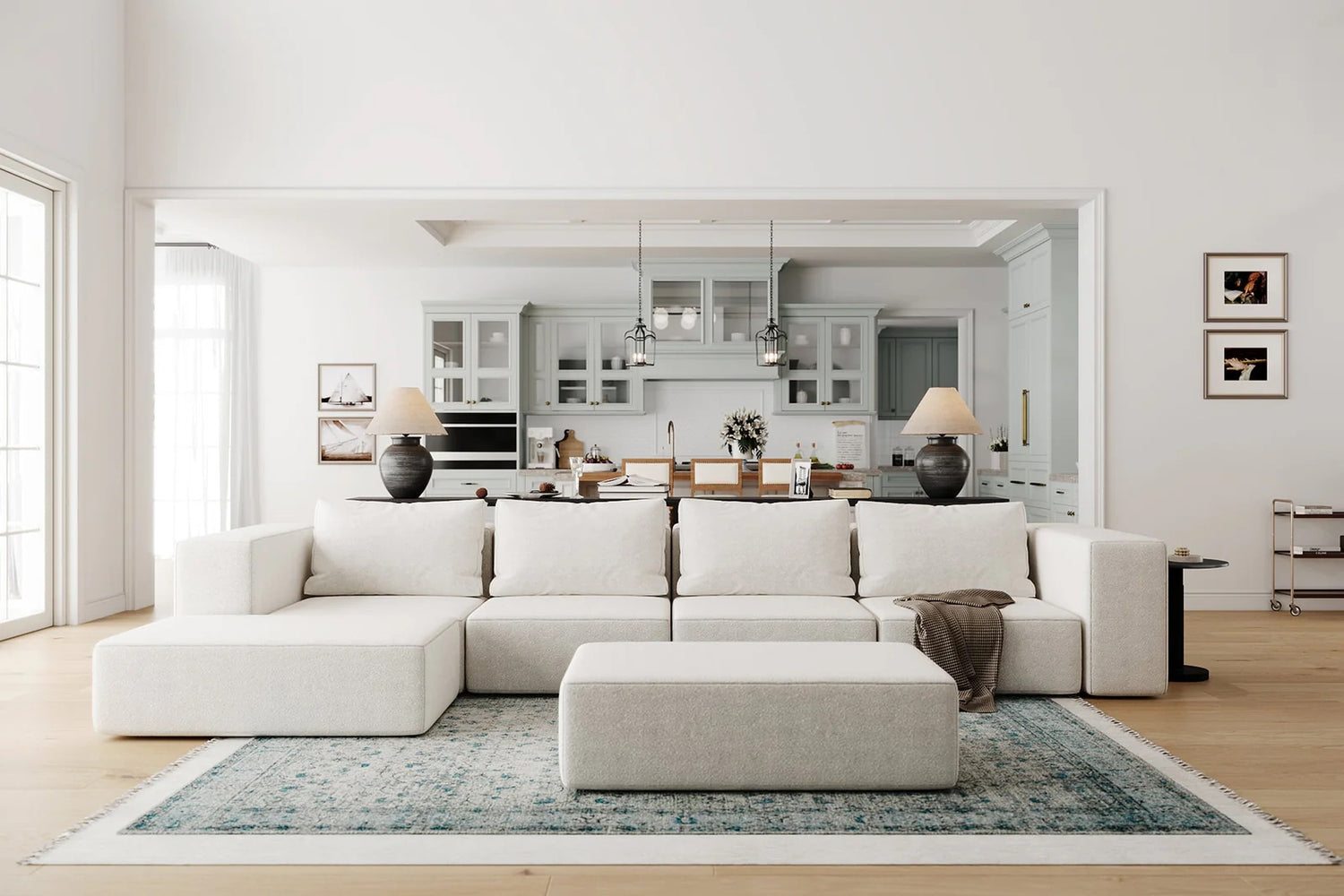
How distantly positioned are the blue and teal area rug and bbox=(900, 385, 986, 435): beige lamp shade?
185 centimetres

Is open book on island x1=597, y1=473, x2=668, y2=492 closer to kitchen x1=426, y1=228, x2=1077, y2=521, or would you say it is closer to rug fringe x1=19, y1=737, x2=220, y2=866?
rug fringe x1=19, y1=737, x2=220, y2=866

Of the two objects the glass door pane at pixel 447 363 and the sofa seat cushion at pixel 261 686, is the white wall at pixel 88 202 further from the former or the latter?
the glass door pane at pixel 447 363

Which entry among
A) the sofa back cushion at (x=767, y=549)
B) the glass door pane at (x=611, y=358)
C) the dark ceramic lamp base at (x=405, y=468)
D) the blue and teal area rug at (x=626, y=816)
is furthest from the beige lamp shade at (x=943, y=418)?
the glass door pane at (x=611, y=358)

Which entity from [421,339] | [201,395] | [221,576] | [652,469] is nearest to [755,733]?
[221,576]

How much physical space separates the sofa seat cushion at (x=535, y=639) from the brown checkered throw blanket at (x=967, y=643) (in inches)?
36.6

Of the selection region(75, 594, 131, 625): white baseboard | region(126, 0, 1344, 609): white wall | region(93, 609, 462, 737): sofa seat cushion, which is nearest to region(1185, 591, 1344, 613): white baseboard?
region(126, 0, 1344, 609): white wall

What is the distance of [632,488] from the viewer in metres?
5.04

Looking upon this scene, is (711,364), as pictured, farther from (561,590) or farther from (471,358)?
(561,590)

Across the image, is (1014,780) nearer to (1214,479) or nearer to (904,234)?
(1214,479)

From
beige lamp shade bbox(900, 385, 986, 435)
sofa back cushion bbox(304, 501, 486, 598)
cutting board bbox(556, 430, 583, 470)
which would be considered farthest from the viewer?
cutting board bbox(556, 430, 583, 470)

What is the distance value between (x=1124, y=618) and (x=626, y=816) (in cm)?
213

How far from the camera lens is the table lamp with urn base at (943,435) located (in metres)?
4.51

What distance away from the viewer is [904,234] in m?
7.92

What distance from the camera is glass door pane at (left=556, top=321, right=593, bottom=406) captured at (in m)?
8.52
